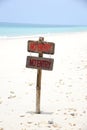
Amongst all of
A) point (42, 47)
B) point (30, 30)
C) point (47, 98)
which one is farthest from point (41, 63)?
point (30, 30)

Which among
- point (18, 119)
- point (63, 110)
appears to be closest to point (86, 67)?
point (63, 110)

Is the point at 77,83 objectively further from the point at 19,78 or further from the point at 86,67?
the point at 86,67

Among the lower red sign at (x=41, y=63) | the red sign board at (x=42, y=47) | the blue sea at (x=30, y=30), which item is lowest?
the blue sea at (x=30, y=30)

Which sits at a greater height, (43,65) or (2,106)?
(43,65)

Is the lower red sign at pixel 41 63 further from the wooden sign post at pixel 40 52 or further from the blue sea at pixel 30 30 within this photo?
the blue sea at pixel 30 30

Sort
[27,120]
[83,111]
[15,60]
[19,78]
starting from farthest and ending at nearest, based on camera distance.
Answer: [15,60], [19,78], [83,111], [27,120]

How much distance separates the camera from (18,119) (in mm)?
7996

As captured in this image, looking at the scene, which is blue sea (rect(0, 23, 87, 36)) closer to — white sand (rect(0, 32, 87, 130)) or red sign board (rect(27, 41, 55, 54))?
white sand (rect(0, 32, 87, 130))

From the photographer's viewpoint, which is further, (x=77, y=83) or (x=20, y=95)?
(x=77, y=83)

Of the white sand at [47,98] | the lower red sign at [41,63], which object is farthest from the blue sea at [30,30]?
the lower red sign at [41,63]

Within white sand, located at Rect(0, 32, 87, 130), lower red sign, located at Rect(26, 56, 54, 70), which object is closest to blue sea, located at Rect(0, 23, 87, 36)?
white sand, located at Rect(0, 32, 87, 130)

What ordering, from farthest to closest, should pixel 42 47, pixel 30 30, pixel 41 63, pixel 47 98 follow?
pixel 30 30
pixel 47 98
pixel 41 63
pixel 42 47

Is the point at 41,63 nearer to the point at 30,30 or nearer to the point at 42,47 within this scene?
the point at 42,47

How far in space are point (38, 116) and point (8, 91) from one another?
92.9 inches
